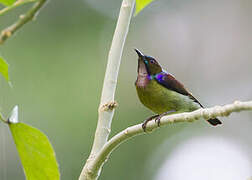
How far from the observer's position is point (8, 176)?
7508mm

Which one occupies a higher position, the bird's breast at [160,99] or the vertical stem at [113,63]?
the vertical stem at [113,63]

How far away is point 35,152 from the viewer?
1.20 metres

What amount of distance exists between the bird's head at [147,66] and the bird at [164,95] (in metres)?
0.03

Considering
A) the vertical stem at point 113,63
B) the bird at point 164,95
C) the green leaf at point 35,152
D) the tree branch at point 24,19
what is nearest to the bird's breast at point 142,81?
the bird at point 164,95

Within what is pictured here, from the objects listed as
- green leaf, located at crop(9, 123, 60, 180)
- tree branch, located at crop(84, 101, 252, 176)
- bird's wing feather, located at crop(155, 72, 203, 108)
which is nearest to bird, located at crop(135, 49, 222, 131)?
bird's wing feather, located at crop(155, 72, 203, 108)

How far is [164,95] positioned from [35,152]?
2.02 m

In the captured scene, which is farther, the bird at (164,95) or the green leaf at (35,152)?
the bird at (164,95)

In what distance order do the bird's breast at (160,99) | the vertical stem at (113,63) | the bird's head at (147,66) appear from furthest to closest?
the bird's head at (147,66) < the bird's breast at (160,99) < the vertical stem at (113,63)

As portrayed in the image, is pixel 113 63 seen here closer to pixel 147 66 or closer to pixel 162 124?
pixel 162 124

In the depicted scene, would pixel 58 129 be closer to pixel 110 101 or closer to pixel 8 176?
pixel 8 176

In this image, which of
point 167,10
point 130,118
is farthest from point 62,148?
point 167,10

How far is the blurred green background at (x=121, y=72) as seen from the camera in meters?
6.87

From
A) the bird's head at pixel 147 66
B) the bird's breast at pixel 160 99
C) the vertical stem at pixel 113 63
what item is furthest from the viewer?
the bird's head at pixel 147 66

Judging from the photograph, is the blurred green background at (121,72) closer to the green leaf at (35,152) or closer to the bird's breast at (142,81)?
the bird's breast at (142,81)
